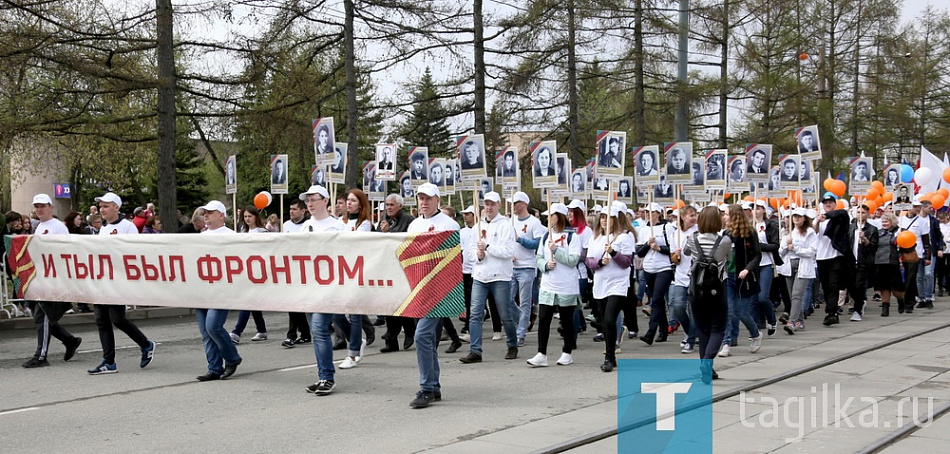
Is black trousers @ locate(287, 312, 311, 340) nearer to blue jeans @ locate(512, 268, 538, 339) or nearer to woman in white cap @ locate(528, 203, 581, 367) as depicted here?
blue jeans @ locate(512, 268, 538, 339)

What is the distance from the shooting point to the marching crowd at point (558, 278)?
8.98m

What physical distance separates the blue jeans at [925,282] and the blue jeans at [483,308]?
1027 cm

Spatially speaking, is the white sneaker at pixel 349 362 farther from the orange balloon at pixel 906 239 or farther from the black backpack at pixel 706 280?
the orange balloon at pixel 906 239

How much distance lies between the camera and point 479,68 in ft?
74.4

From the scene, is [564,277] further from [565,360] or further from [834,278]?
[834,278]

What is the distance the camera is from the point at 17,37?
15.3 meters

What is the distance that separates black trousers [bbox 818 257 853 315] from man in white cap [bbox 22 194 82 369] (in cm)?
1071

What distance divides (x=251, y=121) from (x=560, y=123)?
9.47 meters

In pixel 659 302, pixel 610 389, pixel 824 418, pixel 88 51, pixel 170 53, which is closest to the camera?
pixel 824 418

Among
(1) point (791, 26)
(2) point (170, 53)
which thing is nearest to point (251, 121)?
(2) point (170, 53)

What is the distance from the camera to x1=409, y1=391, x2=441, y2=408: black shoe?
25.4 ft

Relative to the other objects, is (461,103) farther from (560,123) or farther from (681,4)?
(681,4)

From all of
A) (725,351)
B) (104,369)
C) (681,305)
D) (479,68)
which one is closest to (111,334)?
(104,369)

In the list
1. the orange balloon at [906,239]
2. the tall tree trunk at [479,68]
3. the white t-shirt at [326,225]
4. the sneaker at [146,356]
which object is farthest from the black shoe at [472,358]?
the tall tree trunk at [479,68]
